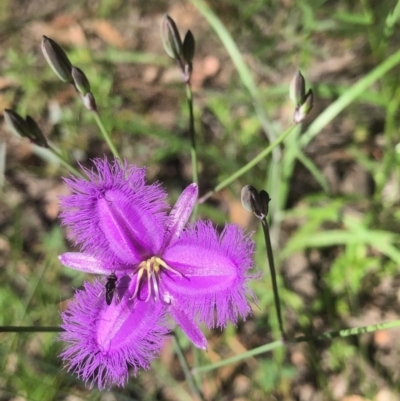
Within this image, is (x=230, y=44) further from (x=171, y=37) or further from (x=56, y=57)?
(x=56, y=57)

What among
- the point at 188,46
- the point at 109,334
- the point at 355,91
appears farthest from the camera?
the point at 355,91

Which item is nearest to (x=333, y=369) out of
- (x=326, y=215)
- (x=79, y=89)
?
(x=326, y=215)

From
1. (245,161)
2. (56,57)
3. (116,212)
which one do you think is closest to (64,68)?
(56,57)

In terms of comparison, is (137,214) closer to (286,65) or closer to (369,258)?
(369,258)

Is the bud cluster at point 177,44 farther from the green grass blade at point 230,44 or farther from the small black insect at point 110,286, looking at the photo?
the small black insect at point 110,286

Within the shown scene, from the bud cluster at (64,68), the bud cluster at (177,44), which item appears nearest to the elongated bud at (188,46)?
the bud cluster at (177,44)
